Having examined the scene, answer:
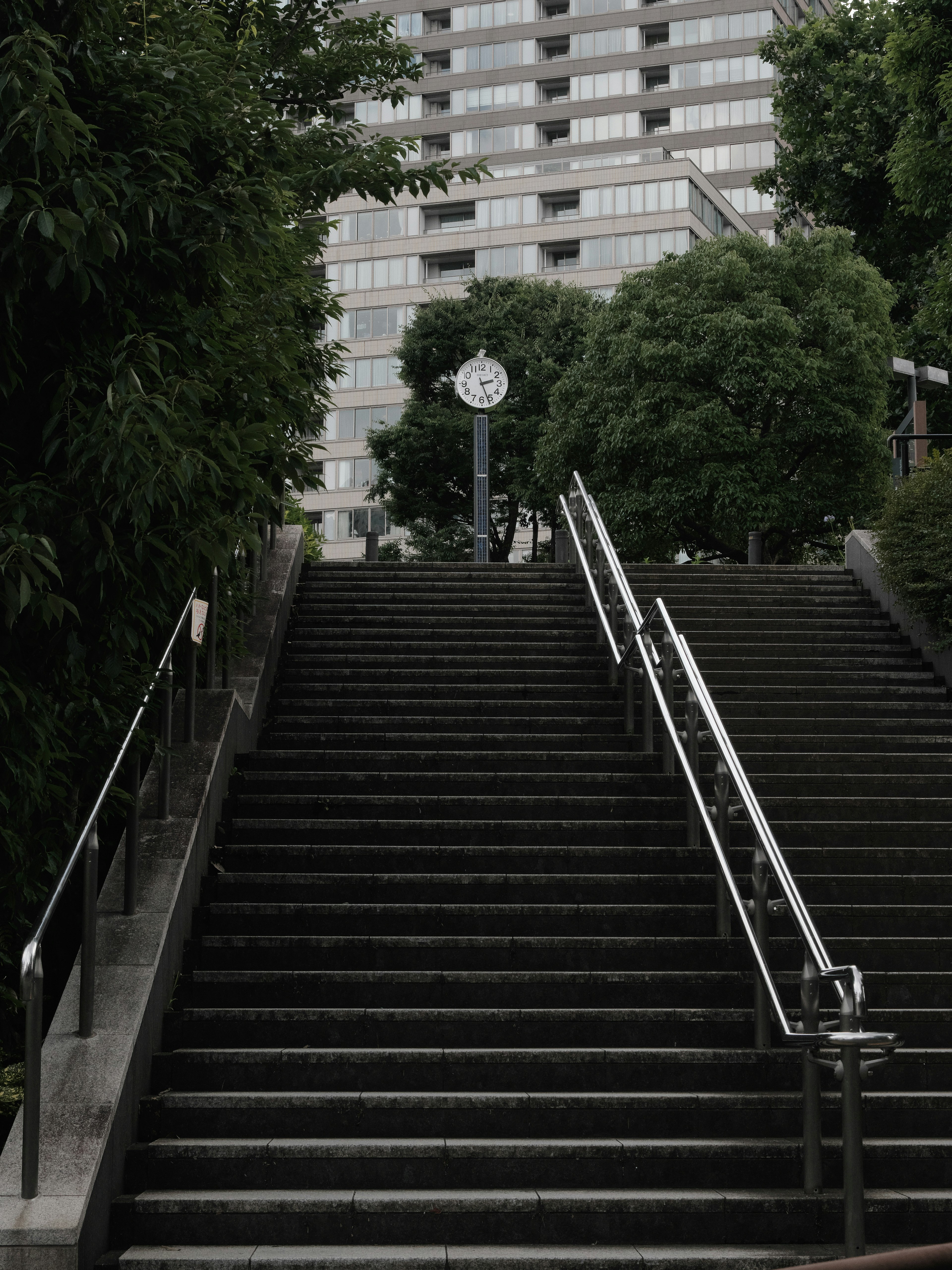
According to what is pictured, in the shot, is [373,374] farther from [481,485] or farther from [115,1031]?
[115,1031]

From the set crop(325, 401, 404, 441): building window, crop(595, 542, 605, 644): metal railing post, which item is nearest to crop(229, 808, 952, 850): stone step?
crop(595, 542, 605, 644): metal railing post

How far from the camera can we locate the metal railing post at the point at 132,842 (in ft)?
17.9

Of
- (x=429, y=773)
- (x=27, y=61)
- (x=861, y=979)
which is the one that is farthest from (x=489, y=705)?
(x=27, y=61)

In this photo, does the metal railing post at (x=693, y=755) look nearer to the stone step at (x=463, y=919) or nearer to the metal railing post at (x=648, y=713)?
the stone step at (x=463, y=919)

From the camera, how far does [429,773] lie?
773 centimetres

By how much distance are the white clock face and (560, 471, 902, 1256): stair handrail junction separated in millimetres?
11708

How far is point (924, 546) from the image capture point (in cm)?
1032

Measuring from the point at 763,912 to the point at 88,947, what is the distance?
2676 millimetres

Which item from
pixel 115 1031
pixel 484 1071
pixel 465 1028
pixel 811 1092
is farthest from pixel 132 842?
pixel 811 1092

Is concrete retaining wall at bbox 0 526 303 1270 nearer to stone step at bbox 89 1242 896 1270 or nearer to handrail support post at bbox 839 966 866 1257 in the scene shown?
stone step at bbox 89 1242 896 1270

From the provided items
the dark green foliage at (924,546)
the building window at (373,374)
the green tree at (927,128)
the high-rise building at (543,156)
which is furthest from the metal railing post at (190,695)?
the building window at (373,374)

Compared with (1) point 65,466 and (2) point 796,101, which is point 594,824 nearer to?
(1) point 65,466

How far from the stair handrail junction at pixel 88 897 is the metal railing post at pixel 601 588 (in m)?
4.07

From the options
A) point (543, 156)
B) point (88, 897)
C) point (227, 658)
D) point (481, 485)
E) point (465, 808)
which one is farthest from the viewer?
point (543, 156)
